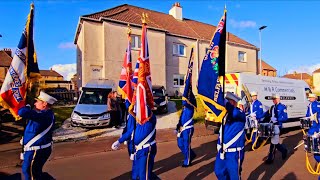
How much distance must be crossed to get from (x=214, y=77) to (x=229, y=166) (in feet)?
5.19

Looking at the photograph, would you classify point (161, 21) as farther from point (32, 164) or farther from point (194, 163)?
point (32, 164)

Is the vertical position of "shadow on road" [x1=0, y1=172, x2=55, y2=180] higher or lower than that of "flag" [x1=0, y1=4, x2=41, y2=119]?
lower

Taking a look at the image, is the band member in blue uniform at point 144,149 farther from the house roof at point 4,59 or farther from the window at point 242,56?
the house roof at point 4,59

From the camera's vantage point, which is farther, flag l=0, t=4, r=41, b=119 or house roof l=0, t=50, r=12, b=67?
house roof l=0, t=50, r=12, b=67

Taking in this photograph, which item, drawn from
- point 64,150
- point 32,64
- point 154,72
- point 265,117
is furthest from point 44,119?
point 154,72

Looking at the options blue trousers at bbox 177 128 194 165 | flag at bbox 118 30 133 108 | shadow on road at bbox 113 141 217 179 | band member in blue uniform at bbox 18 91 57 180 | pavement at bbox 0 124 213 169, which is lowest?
A: pavement at bbox 0 124 213 169

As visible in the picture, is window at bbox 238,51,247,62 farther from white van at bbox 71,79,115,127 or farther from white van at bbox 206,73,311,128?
white van at bbox 71,79,115,127

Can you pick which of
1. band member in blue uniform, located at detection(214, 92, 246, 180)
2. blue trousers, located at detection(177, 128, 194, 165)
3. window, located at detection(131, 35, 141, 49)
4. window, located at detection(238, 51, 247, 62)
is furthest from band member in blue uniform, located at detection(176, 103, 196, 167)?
window, located at detection(238, 51, 247, 62)

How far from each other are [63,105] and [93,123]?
7.56 m

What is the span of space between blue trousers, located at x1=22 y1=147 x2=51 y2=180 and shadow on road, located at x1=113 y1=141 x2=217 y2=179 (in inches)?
95.7

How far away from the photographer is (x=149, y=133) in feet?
17.5

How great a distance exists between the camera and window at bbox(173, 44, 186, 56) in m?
28.0

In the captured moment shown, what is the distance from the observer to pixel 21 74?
618 centimetres

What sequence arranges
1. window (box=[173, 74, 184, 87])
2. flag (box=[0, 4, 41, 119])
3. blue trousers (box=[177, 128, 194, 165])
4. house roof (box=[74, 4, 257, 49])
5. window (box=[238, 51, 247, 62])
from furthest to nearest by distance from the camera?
window (box=[238, 51, 247, 62]) < window (box=[173, 74, 184, 87]) < house roof (box=[74, 4, 257, 49]) < blue trousers (box=[177, 128, 194, 165]) < flag (box=[0, 4, 41, 119])
